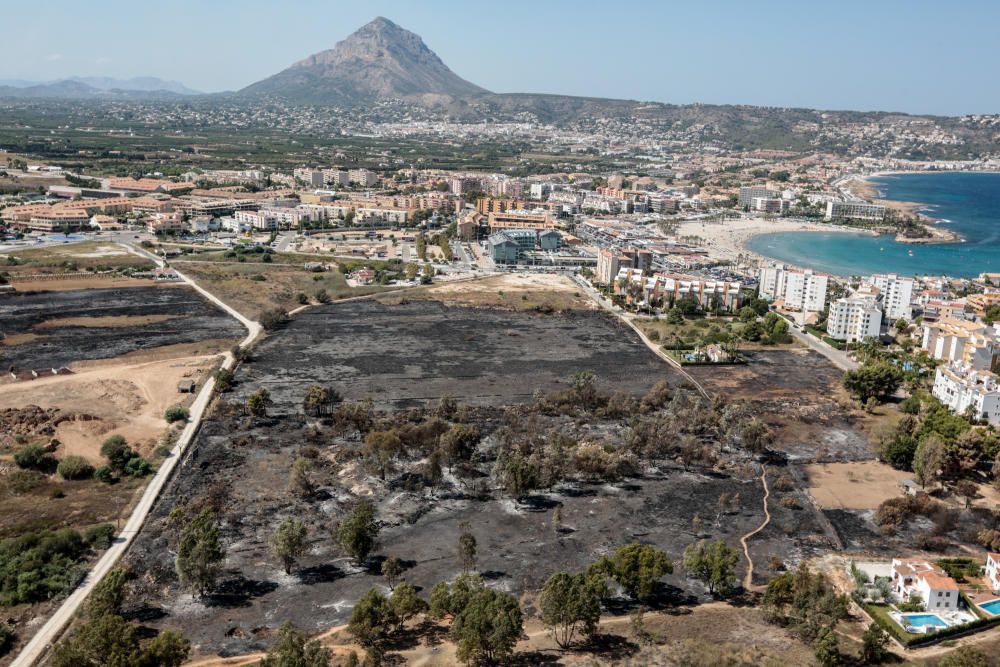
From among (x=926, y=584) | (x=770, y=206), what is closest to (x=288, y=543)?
(x=926, y=584)

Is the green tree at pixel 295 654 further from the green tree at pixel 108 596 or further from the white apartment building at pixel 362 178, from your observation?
the white apartment building at pixel 362 178

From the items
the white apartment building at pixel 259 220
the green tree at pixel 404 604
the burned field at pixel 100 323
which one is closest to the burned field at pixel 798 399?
the green tree at pixel 404 604

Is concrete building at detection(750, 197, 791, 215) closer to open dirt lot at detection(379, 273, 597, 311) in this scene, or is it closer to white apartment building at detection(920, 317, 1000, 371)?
open dirt lot at detection(379, 273, 597, 311)

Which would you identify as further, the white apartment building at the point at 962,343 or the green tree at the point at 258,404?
the white apartment building at the point at 962,343

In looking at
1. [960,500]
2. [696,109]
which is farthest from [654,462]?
[696,109]

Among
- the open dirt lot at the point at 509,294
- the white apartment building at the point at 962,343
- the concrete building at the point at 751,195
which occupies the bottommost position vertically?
the open dirt lot at the point at 509,294

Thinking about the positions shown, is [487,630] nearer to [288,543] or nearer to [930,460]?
[288,543]
